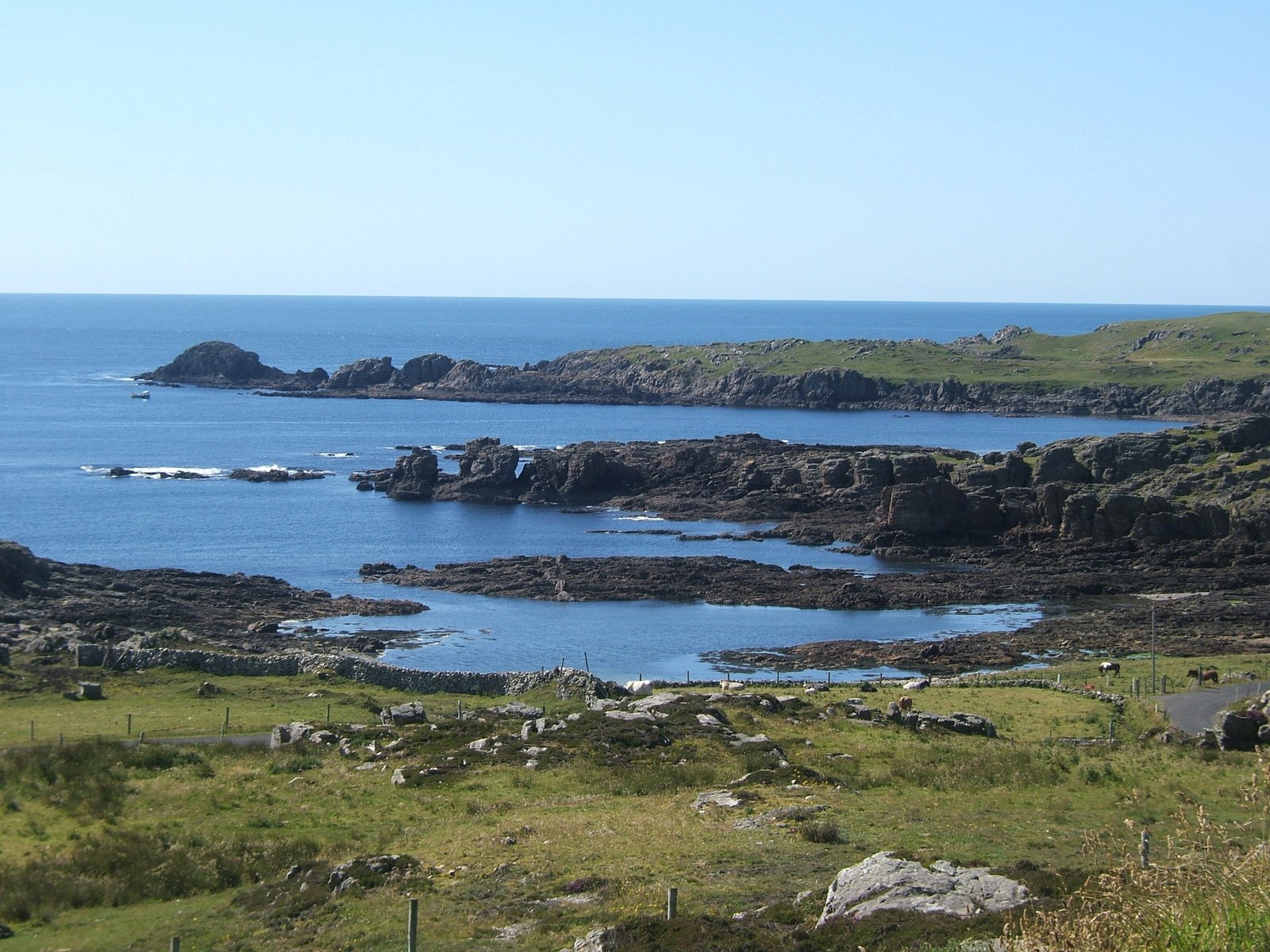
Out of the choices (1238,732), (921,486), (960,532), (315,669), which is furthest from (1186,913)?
(960,532)

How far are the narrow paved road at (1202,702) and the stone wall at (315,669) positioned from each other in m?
20.5

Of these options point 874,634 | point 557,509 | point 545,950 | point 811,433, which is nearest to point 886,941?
point 545,950

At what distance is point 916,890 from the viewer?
1716 centimetres

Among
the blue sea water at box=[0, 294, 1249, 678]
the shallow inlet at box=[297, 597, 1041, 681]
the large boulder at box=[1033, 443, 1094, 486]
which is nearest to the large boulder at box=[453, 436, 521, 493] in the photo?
the blue sea water at box=[0, 294, 1249, 678]

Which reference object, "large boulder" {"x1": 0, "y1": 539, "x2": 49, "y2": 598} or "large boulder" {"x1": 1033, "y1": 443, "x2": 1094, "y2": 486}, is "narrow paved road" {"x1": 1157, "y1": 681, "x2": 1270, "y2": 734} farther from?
"large boulder" {"x1": 1033, "y1": 443, "x2": 1094, "y2": 486}

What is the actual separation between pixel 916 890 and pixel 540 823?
10.6 metres

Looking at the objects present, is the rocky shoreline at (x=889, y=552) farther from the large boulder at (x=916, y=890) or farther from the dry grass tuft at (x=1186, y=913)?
the dry grass tuft at (x=1186, y=913)

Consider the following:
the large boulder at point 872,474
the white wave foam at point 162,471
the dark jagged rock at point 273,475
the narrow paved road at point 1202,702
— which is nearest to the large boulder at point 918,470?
the large boulder at point 872,474

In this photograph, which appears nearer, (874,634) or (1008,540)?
(874,634)

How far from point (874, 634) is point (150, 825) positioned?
4851 cm

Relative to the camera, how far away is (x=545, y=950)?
18.0m

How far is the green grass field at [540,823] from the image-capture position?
19984 millimetres

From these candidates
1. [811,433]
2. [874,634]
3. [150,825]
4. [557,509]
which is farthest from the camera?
[811,433]

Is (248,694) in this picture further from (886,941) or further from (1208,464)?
(1208,464)
